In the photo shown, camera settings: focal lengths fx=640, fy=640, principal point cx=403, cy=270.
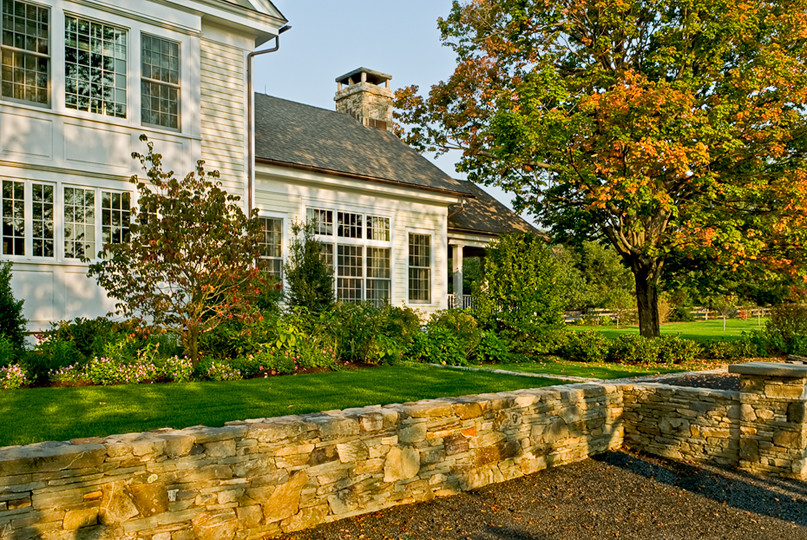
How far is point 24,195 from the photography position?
32.6 feet

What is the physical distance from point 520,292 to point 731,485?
6850mm

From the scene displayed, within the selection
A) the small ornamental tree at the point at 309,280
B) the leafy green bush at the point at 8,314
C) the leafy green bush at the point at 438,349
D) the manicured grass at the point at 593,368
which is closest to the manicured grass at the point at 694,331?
the manicured grass at the point at 593,368

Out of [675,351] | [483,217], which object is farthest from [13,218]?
[483,217]

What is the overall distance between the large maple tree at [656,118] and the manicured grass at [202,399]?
6103mm

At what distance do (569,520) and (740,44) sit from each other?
12006 mm

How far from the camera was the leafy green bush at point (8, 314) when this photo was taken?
342 inches

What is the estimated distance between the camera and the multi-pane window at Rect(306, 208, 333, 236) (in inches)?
563

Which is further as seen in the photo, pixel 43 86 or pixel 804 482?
pixel 43 86

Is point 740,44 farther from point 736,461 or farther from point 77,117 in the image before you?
point 77,117

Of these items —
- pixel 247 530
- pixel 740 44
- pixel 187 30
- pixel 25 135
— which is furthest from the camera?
pixel 740 44

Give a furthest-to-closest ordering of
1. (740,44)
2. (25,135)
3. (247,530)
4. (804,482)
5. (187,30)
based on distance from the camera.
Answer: (740,44) → (187,30) → (25,135) → (804,482) → (247,530)

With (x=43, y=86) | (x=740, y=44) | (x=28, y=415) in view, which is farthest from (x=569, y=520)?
(x=740, y=44)

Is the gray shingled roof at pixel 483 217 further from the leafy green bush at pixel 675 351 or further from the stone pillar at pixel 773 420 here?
the stone pillar at pixel 773 420

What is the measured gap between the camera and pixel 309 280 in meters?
12.5
